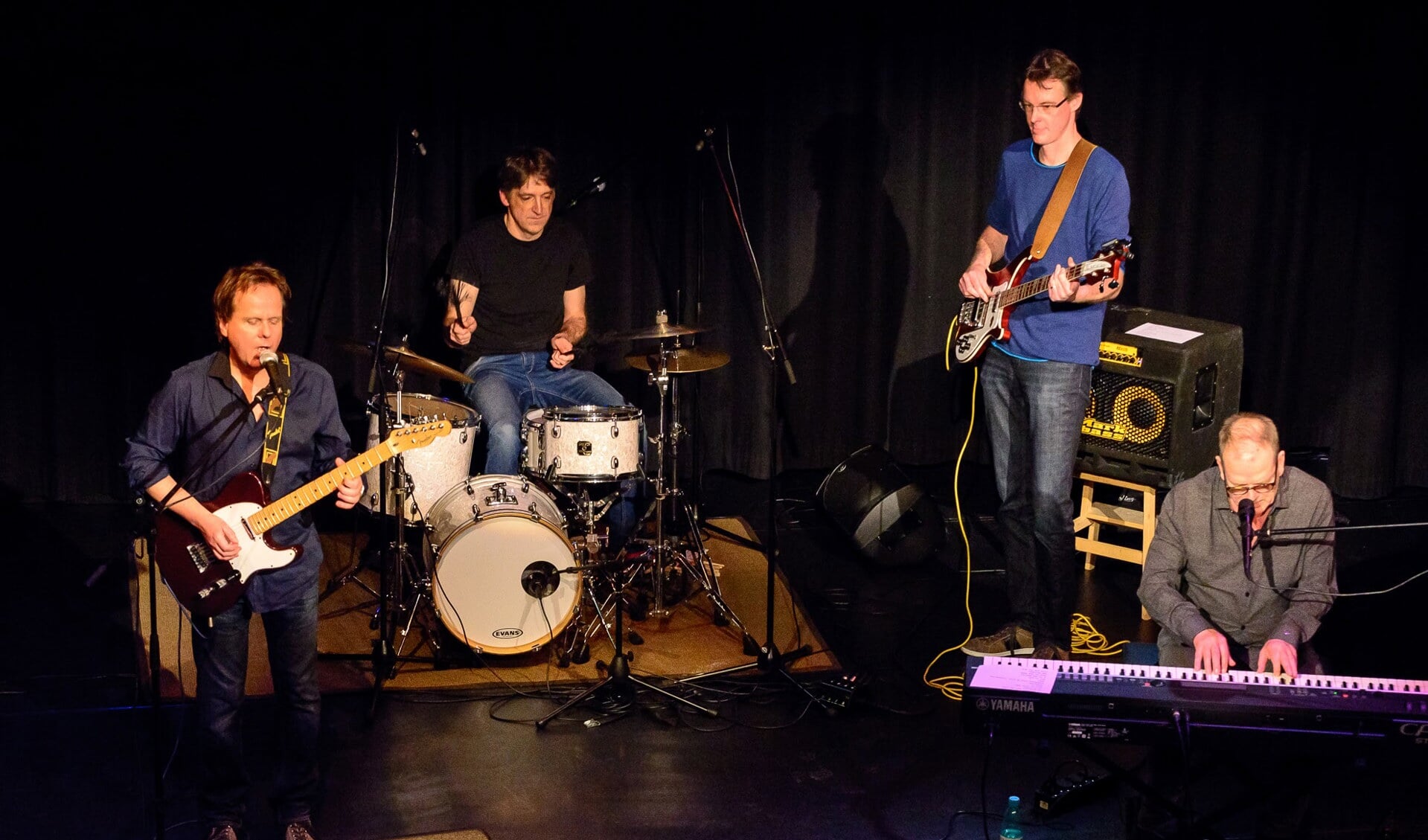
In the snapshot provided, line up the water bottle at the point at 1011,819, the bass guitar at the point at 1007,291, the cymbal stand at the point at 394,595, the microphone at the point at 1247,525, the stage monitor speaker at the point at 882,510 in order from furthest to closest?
the stage monitor speaker at the point at 882,510 → the cymbal stand at the point at 394,595 → the bass guitar at the point at 1007,291 → the water bottle at the point at 1011,819 → the microphone at the point at 1247,525

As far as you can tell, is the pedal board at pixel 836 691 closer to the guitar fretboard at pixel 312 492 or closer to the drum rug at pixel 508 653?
the drum rug at pixel 508 653

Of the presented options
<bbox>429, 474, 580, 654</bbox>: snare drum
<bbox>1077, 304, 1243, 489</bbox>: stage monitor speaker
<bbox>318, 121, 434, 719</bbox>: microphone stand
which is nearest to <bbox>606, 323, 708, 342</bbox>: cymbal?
<bbox>429, 474, 580, 654</bbox>: snare drum

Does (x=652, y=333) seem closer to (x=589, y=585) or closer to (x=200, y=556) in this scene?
(x=589, y=585)

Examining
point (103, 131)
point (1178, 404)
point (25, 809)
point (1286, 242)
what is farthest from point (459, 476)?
point (1286, 242)

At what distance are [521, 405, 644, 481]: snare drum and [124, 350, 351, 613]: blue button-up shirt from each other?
157 centimetres

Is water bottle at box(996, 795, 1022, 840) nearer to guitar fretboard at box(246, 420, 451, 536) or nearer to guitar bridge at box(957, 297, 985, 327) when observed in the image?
guitar bridge at box(957, 297, 985, 327)

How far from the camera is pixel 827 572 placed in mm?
6613

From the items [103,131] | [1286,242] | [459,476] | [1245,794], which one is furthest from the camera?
[1286,242]

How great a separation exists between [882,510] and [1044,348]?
176cm

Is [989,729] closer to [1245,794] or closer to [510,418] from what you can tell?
[1245,794]

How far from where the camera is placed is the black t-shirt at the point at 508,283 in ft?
20.4

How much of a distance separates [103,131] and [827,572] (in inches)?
154

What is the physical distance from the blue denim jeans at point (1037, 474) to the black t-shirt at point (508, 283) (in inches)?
80.5

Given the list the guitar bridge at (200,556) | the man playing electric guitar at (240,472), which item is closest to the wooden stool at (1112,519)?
the man playing electric guitar at (240,472)
